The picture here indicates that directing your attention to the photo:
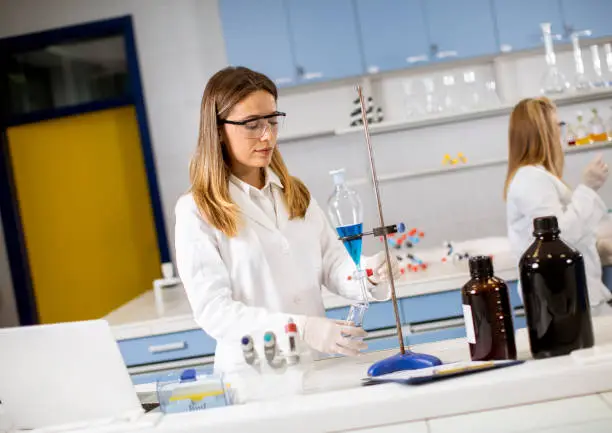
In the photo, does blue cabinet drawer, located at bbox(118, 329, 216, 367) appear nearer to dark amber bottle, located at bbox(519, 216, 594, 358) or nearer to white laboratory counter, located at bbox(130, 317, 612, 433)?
white laboratory counter, located at bbox(130, 317, 612, 433)

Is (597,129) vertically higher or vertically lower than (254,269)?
higher

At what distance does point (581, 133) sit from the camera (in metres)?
4.05

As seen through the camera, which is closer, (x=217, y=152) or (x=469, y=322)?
(x=469, y=322)

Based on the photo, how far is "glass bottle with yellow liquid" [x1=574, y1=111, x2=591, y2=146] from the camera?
4031 mm

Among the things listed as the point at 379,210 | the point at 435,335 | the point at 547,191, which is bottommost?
the point at 435,335

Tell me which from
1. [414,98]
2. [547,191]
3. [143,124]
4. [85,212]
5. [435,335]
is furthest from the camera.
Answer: [85,212]

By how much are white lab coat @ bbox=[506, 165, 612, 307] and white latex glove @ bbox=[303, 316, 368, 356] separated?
1.57m

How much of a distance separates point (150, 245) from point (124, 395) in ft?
10.8

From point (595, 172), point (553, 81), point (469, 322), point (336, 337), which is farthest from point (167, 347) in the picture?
point (553, 81)

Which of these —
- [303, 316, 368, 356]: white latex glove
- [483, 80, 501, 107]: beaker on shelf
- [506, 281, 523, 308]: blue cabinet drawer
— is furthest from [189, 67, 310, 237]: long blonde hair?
[483, 80, 501, 107]: beaker on shelf

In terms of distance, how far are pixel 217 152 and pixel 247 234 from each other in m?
0.24

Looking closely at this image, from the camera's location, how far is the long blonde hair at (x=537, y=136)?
121 inches

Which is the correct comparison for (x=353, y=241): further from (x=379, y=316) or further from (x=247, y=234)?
(x=379, y=316)

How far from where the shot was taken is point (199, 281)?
1.86 metres
